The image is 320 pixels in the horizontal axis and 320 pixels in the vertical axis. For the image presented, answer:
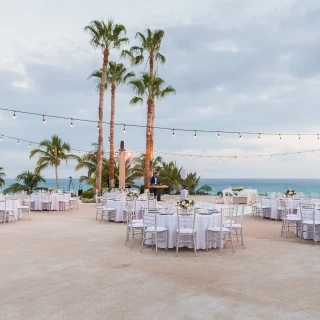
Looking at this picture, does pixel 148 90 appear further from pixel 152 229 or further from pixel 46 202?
pixel 152 229

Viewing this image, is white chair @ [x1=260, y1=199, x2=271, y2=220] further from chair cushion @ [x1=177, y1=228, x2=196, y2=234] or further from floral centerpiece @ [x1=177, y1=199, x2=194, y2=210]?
chair cushion @ [x1=177, y1=228, x2=196, y2=234]

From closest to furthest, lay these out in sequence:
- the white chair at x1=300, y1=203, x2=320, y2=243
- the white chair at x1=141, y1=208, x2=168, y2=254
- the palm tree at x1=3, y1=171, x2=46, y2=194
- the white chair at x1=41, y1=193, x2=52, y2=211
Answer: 1. the white chair at x1=141, y1=208, x2=168, y2=254
2. the white chair at x1=300, y1=203, x2=320, y2=243
3. the white chair at x1=41, y1=193, x2=52, y2=211
4. the palm tree at x1=3, y1=171, x2=46, y2=194

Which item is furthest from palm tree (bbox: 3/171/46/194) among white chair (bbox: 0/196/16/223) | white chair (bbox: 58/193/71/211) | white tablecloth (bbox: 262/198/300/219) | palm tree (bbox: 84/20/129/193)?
A: white tablecloth (bbox: 262/198/300/219)

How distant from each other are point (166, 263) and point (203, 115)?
19717 mm

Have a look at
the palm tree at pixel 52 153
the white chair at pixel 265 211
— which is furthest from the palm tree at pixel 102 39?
the white chair at pixel 265 211

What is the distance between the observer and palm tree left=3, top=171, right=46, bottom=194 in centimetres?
2300

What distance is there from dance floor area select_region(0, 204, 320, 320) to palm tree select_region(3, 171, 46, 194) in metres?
16.0

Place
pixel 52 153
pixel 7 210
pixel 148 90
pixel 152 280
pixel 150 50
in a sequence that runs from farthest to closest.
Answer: pixel 52 153, pixel 150 50, pixel 148 90, pixel 7 210, pixel 152 280

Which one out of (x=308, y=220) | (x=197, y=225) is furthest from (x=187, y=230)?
(x=308, y=220)

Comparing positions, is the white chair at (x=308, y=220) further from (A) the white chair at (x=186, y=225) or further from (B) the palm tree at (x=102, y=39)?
(B) the palm tree at (x=102, y=39)

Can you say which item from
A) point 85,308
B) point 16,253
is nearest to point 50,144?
point 16,253

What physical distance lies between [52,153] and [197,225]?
62.5 ft

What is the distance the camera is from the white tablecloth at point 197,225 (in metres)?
7.03

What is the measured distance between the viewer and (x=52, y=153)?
956 inches
